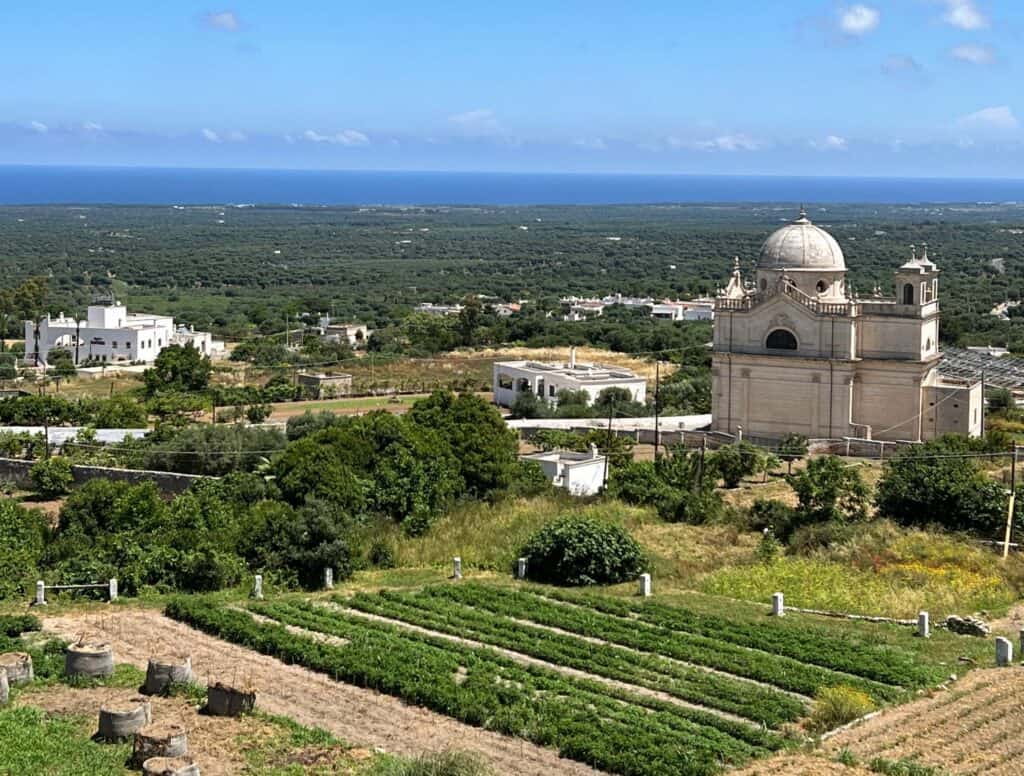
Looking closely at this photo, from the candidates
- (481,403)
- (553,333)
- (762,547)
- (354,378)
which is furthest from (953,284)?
(762,547)

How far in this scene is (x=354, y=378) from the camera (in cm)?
6331

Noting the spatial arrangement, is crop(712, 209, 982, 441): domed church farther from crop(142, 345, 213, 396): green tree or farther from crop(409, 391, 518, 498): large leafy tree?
crop(142, 345, 213, 396): green tree

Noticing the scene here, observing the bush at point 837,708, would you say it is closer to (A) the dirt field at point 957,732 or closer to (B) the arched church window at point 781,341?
(A) the dirt field at point 957,732

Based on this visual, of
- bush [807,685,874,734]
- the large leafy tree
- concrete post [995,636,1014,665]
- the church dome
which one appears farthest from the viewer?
the church dome

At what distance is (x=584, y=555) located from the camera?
27.2 meters

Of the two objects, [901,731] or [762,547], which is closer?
[901,731]

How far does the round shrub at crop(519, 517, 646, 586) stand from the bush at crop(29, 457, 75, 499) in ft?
52.7

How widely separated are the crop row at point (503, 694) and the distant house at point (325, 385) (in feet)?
112

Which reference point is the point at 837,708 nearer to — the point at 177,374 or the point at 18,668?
the point at 18,668

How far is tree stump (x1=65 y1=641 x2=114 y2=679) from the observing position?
69.1ft

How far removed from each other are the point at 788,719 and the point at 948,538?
1171 centimetres

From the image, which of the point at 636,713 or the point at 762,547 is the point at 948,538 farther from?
the point at 636,713

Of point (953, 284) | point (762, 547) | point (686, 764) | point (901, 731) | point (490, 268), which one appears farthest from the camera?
point (490, 268)

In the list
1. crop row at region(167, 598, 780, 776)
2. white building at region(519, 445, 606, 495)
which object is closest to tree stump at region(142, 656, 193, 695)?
crop row at region(167, 598, 780, 776)
